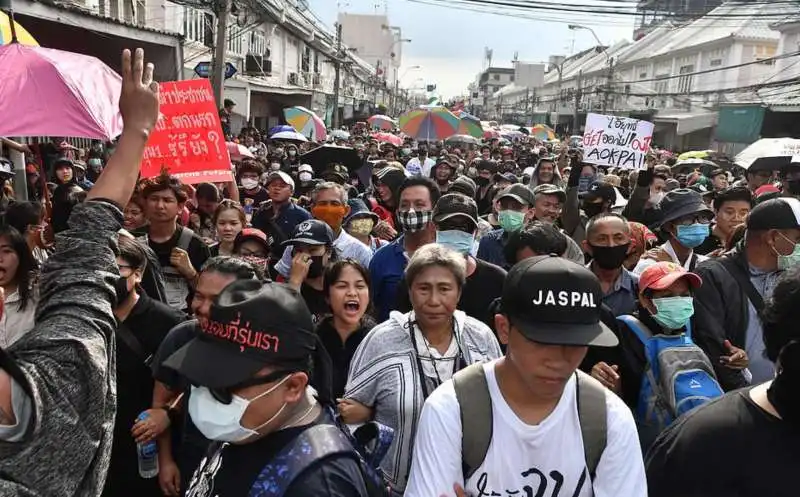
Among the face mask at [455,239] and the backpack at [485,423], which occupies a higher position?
the face mask at [455,239]

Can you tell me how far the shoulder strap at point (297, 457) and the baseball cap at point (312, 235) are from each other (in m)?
2.54

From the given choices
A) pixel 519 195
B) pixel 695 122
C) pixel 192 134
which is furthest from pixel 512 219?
pixel 695 122

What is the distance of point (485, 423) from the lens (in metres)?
1.81

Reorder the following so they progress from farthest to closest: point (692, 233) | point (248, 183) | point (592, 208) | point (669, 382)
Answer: point (248, 183) → point (592, 208) → point (692, 233) → point (669, 382)

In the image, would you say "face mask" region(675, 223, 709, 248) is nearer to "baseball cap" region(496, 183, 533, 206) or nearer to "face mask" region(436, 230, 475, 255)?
"baseball cap" region(496, 183, 533, 206)

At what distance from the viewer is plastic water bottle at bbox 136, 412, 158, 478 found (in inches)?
112

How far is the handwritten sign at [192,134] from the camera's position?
5949 millimetres

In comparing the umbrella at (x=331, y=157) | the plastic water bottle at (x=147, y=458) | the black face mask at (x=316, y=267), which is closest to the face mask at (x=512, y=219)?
the black face mask at (x=316, y=267)

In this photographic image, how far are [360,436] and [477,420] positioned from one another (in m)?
0.36

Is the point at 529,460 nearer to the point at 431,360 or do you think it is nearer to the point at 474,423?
the point at 474,423

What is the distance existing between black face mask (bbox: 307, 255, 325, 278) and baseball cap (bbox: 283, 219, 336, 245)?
0.11 meters

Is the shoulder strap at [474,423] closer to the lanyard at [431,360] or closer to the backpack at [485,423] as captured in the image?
the backpack at [485,423]

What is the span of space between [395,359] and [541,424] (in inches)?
38.1

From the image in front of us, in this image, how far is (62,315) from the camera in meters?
1.57
